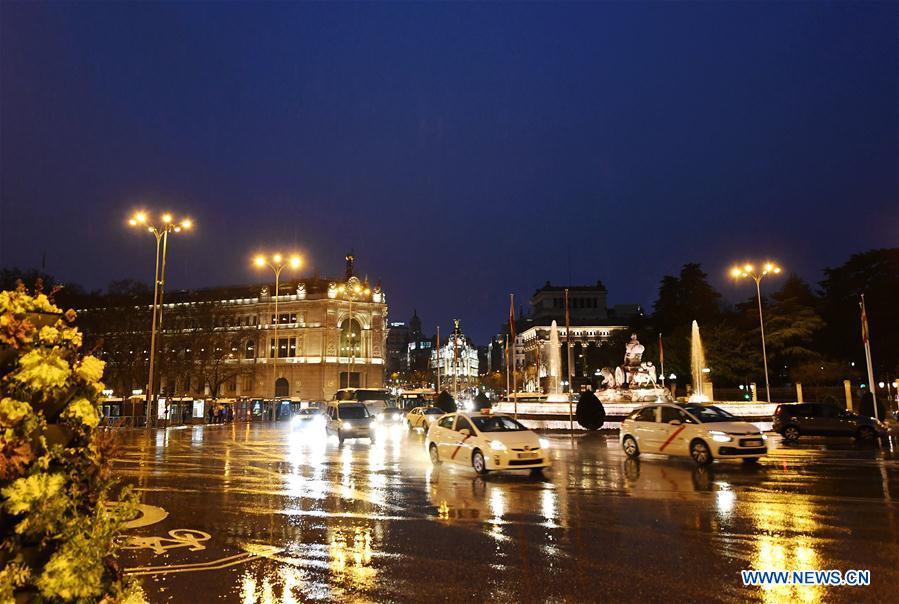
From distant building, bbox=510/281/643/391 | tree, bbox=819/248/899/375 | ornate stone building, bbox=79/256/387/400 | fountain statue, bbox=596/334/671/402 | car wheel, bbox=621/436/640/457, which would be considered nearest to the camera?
car wheel, bbox=621/436/640/457

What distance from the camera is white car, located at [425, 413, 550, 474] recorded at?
14828 mm

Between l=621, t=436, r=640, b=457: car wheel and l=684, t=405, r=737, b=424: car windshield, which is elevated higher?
l=684, t=405, r=737, b=424: car windshield

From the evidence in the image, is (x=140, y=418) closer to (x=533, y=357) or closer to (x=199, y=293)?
(x=199, y=293)

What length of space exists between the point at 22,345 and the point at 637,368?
42.1m

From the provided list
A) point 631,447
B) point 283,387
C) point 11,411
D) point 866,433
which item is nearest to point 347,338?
point 283,387

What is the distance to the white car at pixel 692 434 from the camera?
16188 millimetres

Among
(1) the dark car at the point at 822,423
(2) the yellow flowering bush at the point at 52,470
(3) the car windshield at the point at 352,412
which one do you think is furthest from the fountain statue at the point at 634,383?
(2) the yellow flowering bush at the point at 52,470

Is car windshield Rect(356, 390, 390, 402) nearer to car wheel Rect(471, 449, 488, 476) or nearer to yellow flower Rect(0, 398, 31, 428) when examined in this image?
car wheel Rect(471, 449, 488, 476)

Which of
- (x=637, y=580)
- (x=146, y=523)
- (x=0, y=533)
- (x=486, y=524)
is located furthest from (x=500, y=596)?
(x=146, y=523)

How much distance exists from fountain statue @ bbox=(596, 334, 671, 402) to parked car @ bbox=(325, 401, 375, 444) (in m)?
20.2

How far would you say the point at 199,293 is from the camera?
108625mm

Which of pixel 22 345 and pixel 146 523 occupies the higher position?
pixel 22 345

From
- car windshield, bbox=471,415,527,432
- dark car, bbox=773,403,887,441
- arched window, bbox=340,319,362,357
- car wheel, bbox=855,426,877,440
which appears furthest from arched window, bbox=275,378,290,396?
car windshield, bbox=471,415,527,432

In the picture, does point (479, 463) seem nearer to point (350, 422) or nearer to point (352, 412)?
point (350, 422)
